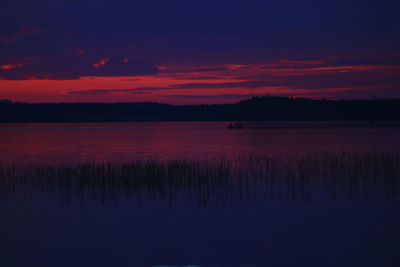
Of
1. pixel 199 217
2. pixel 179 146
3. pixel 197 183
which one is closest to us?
pixel 199 217

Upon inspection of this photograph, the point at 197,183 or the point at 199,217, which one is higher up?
the point at 197,183

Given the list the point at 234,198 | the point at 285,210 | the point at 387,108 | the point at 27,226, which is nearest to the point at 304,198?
the point at 285,210

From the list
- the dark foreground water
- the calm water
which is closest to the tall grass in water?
the dark foreground water

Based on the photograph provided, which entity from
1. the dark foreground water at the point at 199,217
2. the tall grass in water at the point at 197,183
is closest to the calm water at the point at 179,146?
the tall grass in water at the point at 197,183

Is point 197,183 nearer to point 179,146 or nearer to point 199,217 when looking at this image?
point 199,217

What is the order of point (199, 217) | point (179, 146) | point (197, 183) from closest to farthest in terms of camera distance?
point (199, 217), point (197, 183), point (179, 146)

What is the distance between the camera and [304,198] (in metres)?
13.4

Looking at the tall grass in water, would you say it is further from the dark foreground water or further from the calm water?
the calm water

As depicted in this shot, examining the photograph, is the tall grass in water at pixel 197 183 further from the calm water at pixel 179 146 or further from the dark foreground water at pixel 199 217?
the calm water at pixel 179 146

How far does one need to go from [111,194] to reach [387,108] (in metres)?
143

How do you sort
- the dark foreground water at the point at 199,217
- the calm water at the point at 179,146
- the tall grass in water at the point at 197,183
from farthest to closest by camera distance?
the calm water at the point at 179,146 → the tall grass in water at the point at 197,183 → the dark foreground water at the point at 199,217

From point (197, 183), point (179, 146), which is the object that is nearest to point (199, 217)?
point (197, 183)

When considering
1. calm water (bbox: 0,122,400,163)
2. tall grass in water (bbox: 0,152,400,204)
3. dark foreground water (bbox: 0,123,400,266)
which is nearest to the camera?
dark foreground water (bbox: 0,123,400,266)

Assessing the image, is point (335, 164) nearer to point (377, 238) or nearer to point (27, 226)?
point (377, 238)
